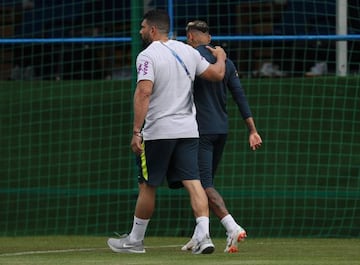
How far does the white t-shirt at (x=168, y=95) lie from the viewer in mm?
9602

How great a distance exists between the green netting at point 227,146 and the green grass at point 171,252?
548 millimetres

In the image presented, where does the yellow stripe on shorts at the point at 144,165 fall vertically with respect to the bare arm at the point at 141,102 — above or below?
below

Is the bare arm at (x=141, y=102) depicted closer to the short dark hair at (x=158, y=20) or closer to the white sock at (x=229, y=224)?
the short dark hair at (x=158, y=20)

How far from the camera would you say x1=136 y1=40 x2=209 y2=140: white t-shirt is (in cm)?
960

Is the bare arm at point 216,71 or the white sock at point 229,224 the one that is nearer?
the bare arm at point 216,71

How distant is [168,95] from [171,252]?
55.8 inches

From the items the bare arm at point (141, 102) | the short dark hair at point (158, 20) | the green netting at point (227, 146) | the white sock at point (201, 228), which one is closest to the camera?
the bare arm at point (141, 102)

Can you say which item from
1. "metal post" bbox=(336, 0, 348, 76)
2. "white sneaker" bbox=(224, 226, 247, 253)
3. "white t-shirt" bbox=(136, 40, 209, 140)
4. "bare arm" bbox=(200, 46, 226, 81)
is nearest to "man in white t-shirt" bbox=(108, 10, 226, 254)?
"white t-shirt" bbox=(136, 40, 209, 140)

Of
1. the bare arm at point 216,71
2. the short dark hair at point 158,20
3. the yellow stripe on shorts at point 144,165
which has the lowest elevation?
the yellow stripe on shorts at point 144,165

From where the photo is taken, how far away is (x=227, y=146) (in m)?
13.5

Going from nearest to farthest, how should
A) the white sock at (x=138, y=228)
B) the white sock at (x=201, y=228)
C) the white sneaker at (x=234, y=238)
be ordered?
1. the white sock at (x=201, y=228)
2. the white sock at (x=138, y=228)
3. the white sneaker at (x=234, y=238)

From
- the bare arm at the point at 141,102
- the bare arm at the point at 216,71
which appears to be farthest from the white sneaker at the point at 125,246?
the bare arm at the point at 216,71

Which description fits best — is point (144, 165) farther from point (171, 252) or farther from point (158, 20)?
point (158, 20)

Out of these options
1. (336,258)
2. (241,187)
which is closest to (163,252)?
(336,258)
